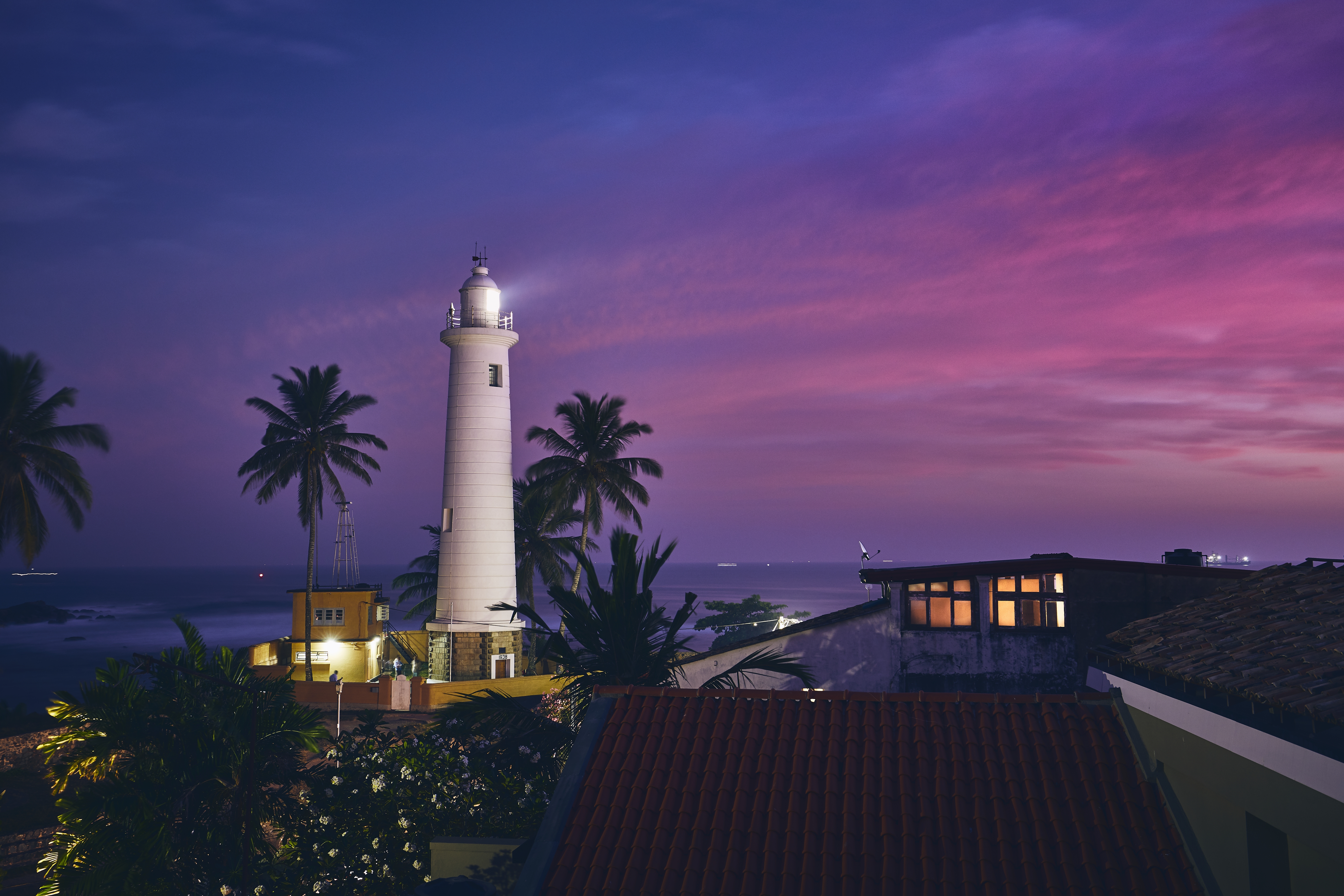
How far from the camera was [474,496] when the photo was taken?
132ft

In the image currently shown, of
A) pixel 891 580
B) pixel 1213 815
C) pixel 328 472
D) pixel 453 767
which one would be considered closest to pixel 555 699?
pixel 891 580

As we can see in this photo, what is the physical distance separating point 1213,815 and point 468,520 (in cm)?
3442

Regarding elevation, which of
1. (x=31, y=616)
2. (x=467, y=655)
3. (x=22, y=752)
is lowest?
(x=31, y=616)

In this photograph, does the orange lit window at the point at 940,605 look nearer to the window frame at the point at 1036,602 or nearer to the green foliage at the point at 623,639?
the window frame at the point at 1036,602

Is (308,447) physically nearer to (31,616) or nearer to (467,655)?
(467,655)

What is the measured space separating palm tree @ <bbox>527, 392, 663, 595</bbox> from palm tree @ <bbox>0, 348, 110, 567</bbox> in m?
20.2

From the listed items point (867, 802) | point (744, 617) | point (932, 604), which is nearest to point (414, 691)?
point (932, 604)

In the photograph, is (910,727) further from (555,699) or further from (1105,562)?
(555,699)

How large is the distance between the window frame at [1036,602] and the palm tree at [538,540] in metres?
31.3

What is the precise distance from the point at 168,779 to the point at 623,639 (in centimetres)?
667

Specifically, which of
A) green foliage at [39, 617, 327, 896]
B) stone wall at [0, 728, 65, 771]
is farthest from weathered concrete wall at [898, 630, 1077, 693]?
stone wall at [0, 728, 65, 771]

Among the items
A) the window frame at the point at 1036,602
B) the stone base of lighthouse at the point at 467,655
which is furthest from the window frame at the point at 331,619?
the window frame at the point at 1036,602

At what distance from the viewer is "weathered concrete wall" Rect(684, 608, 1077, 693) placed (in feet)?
63.9

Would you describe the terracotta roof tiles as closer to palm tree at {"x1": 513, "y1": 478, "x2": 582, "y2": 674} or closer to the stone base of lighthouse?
the stone base of lighthouse
